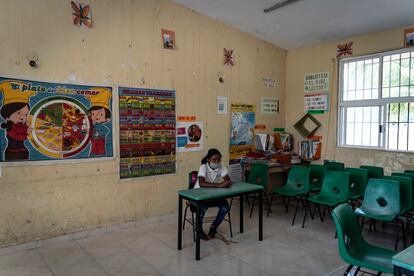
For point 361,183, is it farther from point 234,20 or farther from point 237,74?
point 234,20

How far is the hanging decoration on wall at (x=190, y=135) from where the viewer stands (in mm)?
4977

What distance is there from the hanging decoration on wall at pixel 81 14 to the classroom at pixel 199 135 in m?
0.01

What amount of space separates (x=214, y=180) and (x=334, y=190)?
1.69m

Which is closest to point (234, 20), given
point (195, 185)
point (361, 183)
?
point (195, 185)

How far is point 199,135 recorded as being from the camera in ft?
17.1

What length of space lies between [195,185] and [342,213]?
201 centimetres

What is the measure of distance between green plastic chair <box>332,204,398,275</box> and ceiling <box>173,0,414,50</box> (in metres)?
3.03

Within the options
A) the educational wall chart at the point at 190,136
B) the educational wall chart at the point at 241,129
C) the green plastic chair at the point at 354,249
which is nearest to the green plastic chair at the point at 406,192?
the green plastic chair at the point at 354,249

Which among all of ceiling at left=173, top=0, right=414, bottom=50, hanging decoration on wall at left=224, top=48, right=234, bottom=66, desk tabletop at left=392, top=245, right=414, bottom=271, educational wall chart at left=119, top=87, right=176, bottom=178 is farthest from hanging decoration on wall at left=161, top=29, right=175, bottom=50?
desk tabletop at left=392, top=245, right=414, bottom=271

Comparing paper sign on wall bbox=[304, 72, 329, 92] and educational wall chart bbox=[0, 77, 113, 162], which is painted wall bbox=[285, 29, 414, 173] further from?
educational wall chart bbox=[0, 77, 113, 162]

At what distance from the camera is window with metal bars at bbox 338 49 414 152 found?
4812 millimetres

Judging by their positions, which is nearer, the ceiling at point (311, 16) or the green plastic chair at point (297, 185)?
the ceiling at point (311, 16)

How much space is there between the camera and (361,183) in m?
4.62

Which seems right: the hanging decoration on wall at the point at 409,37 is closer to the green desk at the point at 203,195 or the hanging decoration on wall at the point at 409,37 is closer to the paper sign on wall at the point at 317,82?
the paper sign on wall at the point at 317,82
